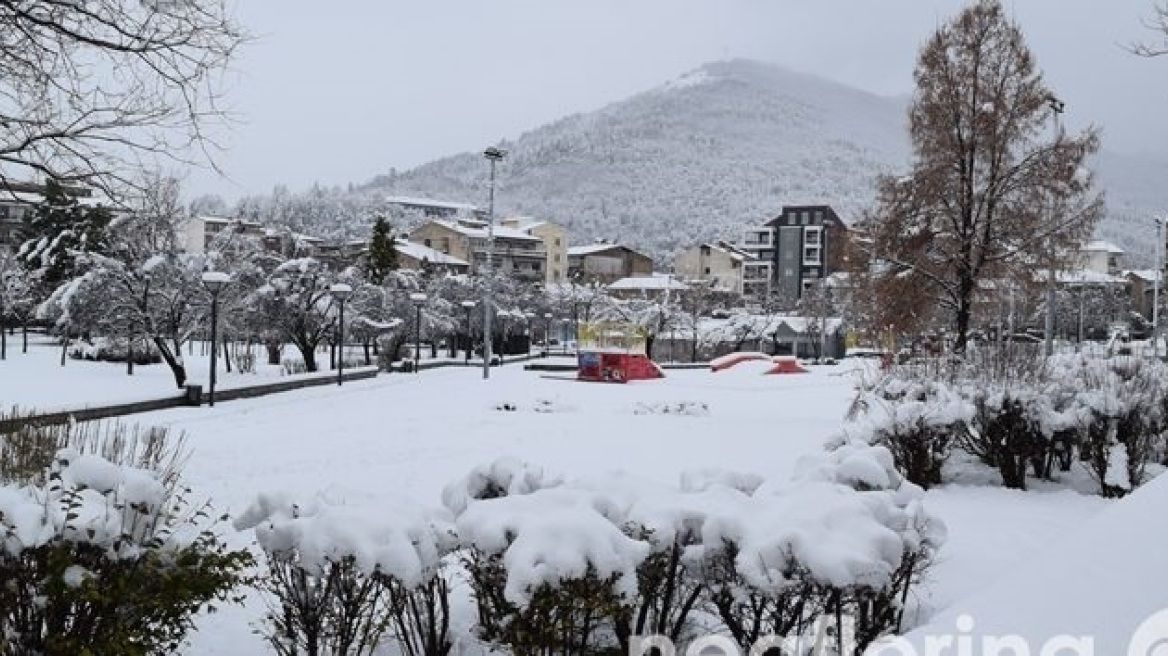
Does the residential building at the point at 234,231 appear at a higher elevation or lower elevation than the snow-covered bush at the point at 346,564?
higher

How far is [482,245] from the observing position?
101m

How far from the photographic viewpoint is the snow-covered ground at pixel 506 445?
7703mm

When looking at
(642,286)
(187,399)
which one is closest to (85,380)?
(187,399)

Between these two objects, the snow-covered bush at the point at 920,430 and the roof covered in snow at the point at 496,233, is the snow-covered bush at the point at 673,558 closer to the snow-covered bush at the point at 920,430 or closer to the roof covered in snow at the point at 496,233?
the snow-covered bush at the point at 920,430

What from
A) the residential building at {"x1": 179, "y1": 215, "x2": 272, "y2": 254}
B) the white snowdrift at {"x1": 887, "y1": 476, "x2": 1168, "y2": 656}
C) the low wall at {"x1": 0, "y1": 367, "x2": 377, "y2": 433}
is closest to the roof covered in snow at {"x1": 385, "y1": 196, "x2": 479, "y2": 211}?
the residential building at {"x1": 179, "y1": 215, "x2": 272, "y2": 254}

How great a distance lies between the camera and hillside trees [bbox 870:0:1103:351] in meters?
19.1

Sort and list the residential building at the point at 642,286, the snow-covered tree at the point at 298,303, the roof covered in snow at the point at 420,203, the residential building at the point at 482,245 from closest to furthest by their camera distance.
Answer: the snow-covered tree at the point at 298,303
the residential building at the point at 642,286
the residential building at the point at 482,245
the roof covered in snow at the point at 420,203

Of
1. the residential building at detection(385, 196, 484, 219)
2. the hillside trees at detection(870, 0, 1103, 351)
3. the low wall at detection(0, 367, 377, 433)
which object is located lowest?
the low wall at detection(0, 367, 377, 433)

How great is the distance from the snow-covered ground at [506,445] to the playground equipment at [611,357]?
5659 millimetres

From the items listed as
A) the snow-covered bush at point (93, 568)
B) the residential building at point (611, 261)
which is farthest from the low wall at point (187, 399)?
the residential building at point (611, 261)

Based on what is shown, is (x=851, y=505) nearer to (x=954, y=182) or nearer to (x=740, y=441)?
(x=740, y=441)

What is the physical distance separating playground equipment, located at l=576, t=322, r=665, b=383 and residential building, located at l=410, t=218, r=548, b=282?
186ft

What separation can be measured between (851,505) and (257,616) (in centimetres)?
375

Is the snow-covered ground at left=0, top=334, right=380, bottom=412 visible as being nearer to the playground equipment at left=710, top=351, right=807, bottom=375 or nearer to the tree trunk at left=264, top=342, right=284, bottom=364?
the tree trunk at left=264, top=342, right=284, bottom=364
